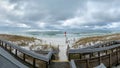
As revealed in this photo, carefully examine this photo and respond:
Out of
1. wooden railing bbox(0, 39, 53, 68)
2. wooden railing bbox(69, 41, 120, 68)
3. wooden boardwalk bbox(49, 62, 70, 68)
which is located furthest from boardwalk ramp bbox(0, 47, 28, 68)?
wooden boardwalk bbox(49, 62, 70, 68)

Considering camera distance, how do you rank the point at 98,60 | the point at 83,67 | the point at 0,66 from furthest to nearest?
the point at 98,60, the point at 83,67, the point at 0,66

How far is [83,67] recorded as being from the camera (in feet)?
31.9

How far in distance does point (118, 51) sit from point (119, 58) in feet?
2.34

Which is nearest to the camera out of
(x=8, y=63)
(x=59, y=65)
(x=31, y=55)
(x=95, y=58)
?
(x=8, y=63)

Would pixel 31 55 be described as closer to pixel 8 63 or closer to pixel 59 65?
pixel 59 65

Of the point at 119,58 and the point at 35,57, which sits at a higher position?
the point at 35,57

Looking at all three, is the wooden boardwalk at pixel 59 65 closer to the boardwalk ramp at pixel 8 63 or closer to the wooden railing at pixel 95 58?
the wooden railing at pixel 95 58

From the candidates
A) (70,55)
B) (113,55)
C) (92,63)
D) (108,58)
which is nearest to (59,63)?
(70,55)

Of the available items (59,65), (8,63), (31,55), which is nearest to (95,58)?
(59,65)

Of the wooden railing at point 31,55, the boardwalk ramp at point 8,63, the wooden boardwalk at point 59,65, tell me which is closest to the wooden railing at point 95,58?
the wooden boardwalk at point 59,65

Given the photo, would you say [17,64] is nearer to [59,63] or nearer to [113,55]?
[59,63]

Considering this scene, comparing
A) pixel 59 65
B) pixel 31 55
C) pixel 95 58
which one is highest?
pixel 31 55

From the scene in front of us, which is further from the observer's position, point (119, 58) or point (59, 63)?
point (119, 58)

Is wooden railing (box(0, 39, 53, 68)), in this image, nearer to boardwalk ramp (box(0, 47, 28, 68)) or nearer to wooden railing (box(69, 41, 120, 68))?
wooden railing (box(69, 41, 120, 68))
